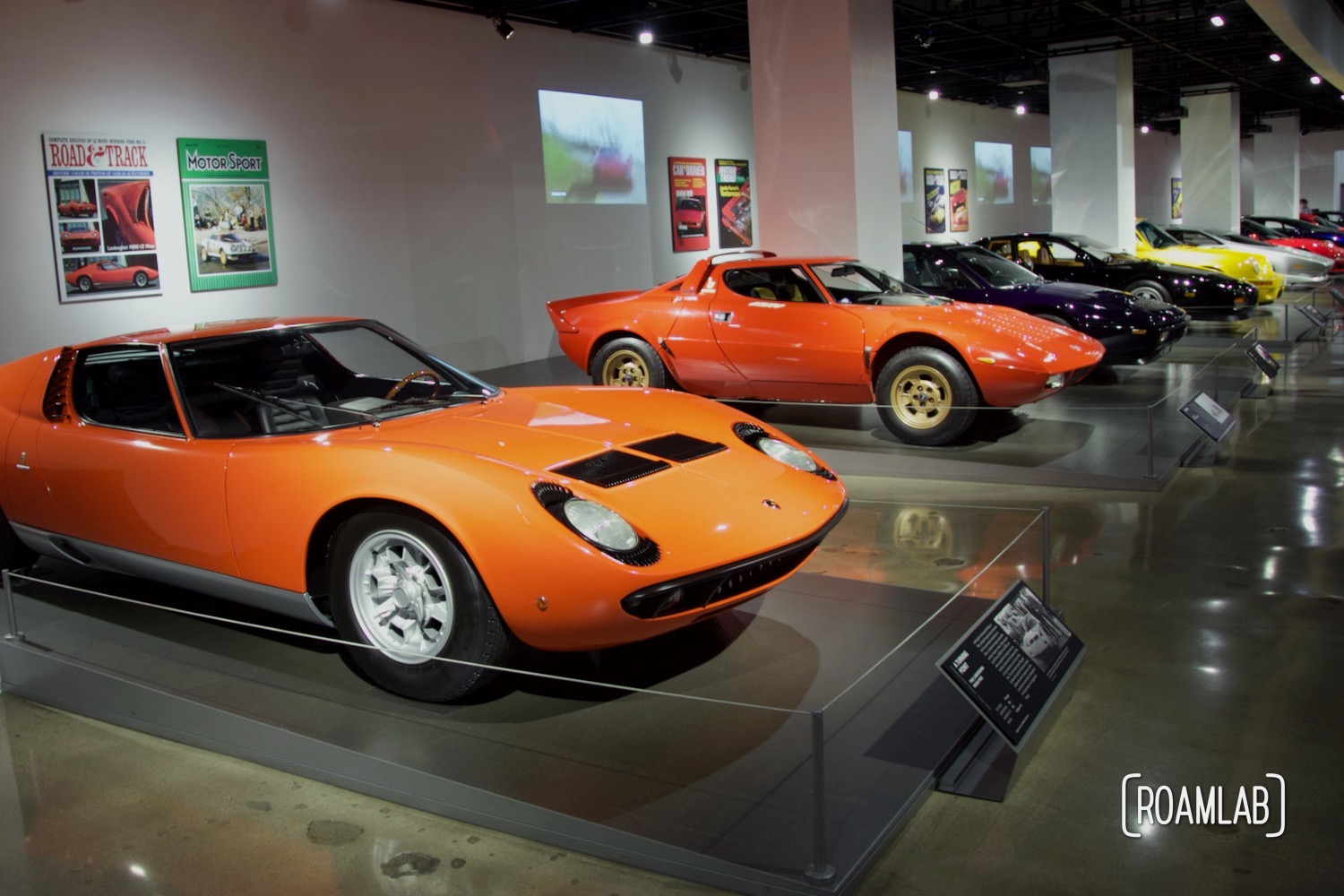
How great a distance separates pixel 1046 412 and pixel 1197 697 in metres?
4.70

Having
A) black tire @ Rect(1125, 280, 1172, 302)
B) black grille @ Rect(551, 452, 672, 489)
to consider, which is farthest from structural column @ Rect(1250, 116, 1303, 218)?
black grille @ Rect(551, 452, 672, 489)

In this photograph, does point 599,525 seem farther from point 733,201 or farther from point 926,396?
point 733,201

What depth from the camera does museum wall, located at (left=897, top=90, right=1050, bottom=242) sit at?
66.3 feet

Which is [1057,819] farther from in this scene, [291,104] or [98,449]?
[291,104]

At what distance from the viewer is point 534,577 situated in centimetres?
293

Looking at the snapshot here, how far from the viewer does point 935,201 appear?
20.9 meters

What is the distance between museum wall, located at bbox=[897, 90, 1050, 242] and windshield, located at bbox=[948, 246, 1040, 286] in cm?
830

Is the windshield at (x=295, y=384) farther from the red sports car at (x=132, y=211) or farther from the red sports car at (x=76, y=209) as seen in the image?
the red sports car at (x=132, y=211)

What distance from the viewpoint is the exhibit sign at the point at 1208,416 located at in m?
6.44

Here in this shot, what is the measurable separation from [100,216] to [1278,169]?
1190 inches

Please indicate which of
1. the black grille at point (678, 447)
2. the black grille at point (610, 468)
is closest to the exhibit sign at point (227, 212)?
the black grille at point (678, 447)

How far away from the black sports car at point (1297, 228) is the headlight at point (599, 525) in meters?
22.0

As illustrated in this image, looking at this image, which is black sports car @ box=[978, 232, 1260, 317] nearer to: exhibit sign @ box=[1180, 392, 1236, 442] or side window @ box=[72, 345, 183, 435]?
exhibit sign @ box=[1180, 392, 1236, 442]

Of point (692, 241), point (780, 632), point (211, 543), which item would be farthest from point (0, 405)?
point (692, 241)
